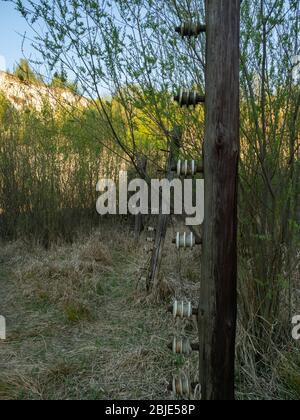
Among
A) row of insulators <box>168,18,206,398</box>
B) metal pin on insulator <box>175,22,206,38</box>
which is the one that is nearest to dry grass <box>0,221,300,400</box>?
row of insulators <box>168,18,206,398</box>

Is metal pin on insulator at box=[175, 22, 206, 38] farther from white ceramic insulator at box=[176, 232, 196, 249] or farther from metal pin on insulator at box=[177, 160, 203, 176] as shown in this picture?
white ceramic insulator at box=[176, 232, 196, 249]

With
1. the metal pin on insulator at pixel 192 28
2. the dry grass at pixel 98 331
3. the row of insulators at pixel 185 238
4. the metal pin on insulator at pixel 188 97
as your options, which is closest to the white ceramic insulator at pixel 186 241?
the row of insulators at pixel 185 238

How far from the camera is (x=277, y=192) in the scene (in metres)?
2.56

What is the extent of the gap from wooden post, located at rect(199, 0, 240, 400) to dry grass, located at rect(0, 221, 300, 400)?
807mm

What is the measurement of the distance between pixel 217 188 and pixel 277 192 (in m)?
1.03

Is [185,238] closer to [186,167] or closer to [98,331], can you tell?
[186,167]

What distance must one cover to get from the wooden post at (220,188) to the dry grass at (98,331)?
2.65 feet

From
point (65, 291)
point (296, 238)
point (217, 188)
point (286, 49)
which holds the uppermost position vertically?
point (286, 49)

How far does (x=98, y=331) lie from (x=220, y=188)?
209 centimetres

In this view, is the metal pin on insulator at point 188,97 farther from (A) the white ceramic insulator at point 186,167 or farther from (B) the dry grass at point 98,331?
(B) the dry grass at point 98,331

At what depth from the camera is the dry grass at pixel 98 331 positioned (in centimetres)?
245
